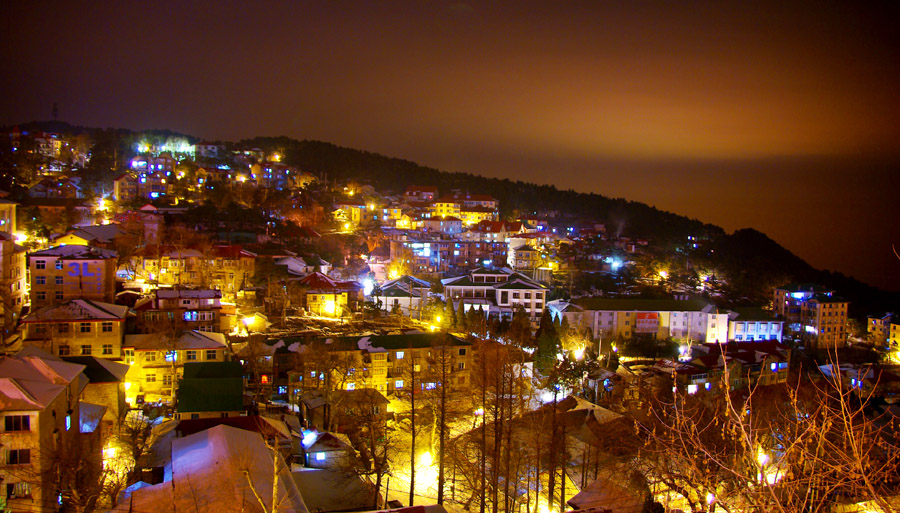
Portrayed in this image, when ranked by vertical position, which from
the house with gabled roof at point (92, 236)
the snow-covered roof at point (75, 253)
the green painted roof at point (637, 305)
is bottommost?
the green painted roof at point (637, 305)

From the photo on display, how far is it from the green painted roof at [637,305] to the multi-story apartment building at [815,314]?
25.7 ft

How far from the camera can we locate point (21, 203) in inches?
978

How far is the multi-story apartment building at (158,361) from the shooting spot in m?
A: 14.1

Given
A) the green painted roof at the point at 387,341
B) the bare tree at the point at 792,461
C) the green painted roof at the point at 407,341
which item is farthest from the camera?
the green painted roof at the point at 407,341

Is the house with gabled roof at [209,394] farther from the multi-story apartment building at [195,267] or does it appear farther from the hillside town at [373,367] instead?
the multi-story apartment building at [195,267]

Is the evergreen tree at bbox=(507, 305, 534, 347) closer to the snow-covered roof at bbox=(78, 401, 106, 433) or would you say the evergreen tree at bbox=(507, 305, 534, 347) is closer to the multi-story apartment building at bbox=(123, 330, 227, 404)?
the multi-story apartment building at bbox=(123, 330, 227, 404)

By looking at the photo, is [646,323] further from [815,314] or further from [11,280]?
[11,280]

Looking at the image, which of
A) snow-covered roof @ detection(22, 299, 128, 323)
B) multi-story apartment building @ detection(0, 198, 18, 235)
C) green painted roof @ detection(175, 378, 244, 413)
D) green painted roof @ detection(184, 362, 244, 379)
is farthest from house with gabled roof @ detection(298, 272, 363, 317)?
multi-story apartment building @ detection(0, 198, 18, 235)

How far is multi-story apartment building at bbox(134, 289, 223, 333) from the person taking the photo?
1590 cm

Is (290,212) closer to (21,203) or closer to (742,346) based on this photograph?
(21,203)

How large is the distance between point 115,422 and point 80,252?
320 inches

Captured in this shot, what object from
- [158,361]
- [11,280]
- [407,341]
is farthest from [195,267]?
[407,341]

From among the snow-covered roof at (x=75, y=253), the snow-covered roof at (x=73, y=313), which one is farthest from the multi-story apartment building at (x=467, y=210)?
the snow-covered roof at (x=73, y=313)

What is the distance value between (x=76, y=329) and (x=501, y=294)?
52.0ft
